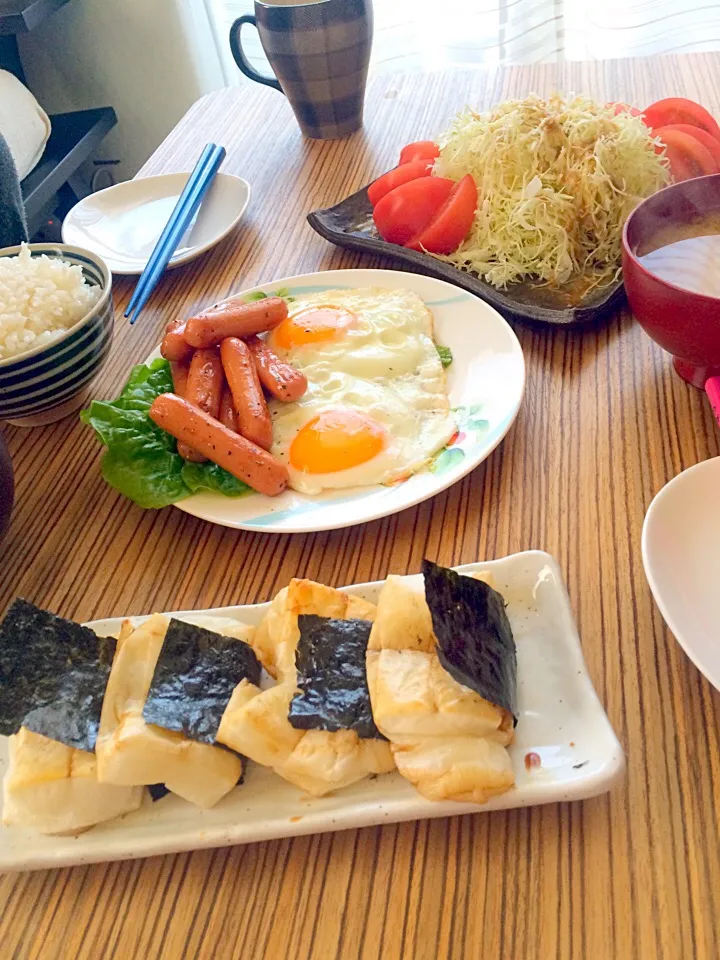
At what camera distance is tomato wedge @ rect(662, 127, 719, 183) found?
6.19 ft

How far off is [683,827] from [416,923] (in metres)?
0.33

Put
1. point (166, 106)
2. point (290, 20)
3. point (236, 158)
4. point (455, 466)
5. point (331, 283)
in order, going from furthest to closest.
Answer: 1. point (166, 106)
2. point (236, 158)
3. point (290, 20)
4. point (331, 283)
5. point (455, 466)

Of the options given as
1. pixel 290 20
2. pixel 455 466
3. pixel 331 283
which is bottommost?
pixel 455 466

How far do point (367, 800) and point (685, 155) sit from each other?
1.85m

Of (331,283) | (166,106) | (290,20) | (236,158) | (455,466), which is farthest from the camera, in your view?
(166,106)

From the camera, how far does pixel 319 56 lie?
224 centimetres

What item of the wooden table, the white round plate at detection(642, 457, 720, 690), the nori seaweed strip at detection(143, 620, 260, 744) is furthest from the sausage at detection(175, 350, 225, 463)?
the white round plate at detection(642, 457, 720, 690)

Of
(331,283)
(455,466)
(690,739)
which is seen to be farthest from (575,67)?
(690,739)

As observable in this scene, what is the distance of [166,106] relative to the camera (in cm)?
449

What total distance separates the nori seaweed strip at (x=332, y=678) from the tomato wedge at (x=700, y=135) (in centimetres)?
167

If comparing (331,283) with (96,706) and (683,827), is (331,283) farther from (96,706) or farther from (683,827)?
(683,827)

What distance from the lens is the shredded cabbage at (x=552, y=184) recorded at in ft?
5.70

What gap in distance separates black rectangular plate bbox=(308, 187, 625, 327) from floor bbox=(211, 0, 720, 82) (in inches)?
97.5

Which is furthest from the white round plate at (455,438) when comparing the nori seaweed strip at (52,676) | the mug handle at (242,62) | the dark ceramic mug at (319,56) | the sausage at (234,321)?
the mug handle at (242,62)
